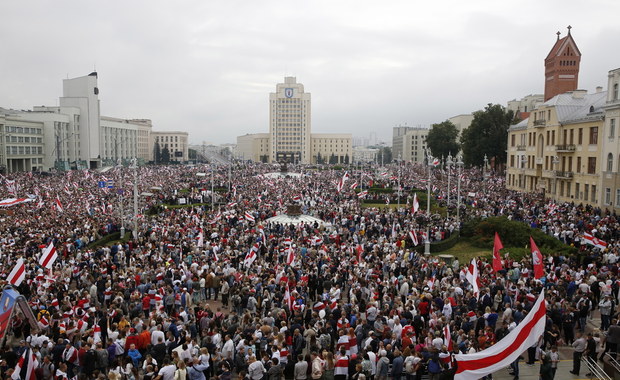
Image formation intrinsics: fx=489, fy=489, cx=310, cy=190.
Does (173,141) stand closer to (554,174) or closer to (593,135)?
(554,174)

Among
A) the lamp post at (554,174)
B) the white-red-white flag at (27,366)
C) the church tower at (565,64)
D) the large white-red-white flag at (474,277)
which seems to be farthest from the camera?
the church tower at (565,64)

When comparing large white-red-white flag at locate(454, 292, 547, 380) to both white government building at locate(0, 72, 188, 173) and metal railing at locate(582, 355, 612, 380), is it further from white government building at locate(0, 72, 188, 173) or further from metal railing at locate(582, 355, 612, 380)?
white government building at locate(0, 72, 188, 173)

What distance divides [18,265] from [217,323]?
698 cm

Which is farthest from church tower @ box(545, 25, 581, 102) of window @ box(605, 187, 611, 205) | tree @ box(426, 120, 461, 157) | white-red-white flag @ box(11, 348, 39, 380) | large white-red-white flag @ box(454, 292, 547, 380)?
white-red-white flag @ box(11, 348, 39, 380)

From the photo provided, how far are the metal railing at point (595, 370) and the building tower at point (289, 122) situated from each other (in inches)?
6491

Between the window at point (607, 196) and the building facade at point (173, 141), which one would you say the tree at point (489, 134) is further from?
the building facade at point (173, 141)

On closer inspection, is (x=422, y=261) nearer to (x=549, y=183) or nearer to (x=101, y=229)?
Result: (x=101, y=229)

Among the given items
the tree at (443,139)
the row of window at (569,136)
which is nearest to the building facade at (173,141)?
the tree at (443,139)

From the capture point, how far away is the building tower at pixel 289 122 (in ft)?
577

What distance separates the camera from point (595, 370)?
11.0 m

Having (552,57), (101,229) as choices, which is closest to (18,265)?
(101,229)

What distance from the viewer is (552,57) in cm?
5969

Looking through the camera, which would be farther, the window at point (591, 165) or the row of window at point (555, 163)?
the row of window at point (555, 163)

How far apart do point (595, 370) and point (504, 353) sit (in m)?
4.13
